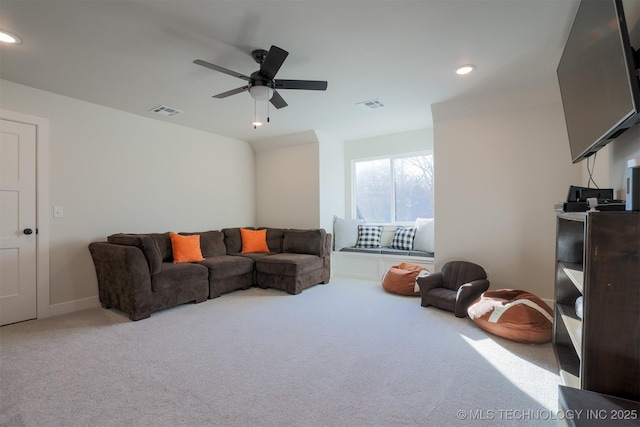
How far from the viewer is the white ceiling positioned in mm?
1996

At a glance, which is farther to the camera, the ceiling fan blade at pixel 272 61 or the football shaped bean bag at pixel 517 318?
the football shaped bean bag at pixel 517 318

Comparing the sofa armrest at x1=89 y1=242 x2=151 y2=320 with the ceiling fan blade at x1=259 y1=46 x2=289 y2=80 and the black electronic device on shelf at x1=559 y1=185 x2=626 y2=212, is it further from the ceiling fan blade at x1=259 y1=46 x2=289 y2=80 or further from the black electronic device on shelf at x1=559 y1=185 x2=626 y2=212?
the black electronic device on shelf at x1=559 y1=185 x2=626 y2=212

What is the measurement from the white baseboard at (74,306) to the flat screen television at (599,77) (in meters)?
4.90

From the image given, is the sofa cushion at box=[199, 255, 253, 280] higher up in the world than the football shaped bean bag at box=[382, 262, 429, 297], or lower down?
higher up

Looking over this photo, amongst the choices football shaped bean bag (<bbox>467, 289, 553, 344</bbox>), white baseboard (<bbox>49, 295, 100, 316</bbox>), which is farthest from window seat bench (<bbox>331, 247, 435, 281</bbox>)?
white baseboard (<bbox>49, 295, 100, 316</bbox>)

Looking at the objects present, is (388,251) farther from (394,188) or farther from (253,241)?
(253,241)

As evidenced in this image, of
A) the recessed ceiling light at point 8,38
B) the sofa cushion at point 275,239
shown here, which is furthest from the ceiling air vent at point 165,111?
the sofa cushion at point 275,239

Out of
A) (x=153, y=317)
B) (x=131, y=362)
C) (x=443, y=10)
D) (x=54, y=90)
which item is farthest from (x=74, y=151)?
(x=443, y=10)

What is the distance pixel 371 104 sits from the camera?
3.77 metres

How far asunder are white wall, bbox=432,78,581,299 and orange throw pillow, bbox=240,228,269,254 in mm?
2712

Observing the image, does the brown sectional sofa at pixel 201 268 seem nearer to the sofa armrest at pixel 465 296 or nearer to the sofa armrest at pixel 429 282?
the sofa armrest at pixel 429 282

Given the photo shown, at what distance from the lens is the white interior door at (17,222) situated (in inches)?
119

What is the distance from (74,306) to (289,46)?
3703mm

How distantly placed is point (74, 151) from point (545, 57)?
4.95 m
